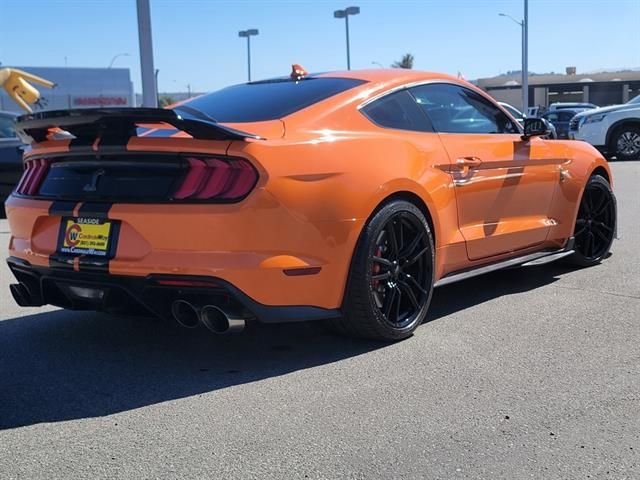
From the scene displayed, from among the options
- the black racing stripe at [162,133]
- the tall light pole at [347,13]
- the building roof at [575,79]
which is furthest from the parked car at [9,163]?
the building roof at [575,79]

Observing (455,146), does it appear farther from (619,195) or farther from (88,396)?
(619,195)

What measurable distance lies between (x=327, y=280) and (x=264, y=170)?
2.18 feet

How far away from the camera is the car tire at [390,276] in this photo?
399 cm

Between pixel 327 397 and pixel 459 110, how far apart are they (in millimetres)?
2389

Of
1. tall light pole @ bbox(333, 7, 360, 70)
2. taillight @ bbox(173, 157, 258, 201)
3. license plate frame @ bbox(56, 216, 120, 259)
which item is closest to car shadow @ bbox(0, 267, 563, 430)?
license plate frame @ bbox(56, 216, 120, 259)

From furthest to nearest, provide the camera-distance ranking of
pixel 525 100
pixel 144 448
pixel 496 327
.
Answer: pixel 525 100
pixel 496 327
pixel 144 448

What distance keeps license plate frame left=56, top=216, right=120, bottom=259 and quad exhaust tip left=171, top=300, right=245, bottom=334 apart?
44 cm

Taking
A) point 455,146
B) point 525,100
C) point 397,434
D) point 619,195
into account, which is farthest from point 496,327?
point 525,100

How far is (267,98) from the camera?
4535 mm

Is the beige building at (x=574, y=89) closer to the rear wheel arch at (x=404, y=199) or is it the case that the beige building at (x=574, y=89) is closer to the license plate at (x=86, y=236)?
the rear wheel arch at (x=404, y=199)

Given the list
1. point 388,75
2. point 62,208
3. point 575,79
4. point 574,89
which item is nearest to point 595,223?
point 388,75

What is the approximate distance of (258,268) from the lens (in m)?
3.63

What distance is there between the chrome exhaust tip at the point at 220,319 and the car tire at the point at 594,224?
3.52 m

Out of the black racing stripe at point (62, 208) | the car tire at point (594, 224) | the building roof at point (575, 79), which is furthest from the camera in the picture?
the building roof at point (575, 79)
